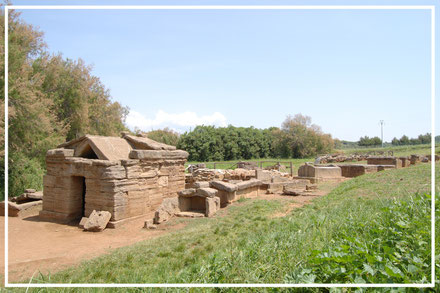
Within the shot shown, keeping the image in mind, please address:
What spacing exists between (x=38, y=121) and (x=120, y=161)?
873cm

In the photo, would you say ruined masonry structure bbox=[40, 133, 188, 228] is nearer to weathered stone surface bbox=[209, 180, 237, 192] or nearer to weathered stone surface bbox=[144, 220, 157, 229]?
A: weathered stone surface bbox=[144, 220, 157, 229]

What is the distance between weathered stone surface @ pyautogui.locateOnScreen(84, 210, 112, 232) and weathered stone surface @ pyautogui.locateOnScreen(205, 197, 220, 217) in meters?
3.54

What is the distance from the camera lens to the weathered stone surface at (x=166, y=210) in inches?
424

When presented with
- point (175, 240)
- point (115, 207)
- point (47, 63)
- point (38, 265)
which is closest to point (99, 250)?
point (38, 265)

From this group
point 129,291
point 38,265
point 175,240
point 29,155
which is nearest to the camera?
point 129,291

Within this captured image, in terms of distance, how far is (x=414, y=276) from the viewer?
10.4 feet

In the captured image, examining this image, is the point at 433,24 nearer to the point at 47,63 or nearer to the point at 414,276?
the point at 414,276

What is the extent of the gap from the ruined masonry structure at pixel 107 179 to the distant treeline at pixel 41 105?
446cm

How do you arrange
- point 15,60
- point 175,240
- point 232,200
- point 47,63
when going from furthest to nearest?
point 47,63
point 15,60
point 232,200
point 175,240

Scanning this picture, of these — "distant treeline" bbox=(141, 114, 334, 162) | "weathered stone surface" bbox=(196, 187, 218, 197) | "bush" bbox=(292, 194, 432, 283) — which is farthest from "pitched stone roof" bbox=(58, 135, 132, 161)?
"bush" bbox=(292, 194, 432, 283)

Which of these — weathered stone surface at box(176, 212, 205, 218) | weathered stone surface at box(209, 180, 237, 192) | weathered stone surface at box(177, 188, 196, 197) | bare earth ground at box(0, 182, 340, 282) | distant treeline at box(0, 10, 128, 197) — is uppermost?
distant treeline at box(0, 10, 128, 197)

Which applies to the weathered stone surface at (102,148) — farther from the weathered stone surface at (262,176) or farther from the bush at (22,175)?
the weathered stone surface at (262,176)

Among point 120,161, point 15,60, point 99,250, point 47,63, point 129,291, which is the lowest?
point 99,250

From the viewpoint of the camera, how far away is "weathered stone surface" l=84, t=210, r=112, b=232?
1035cm
